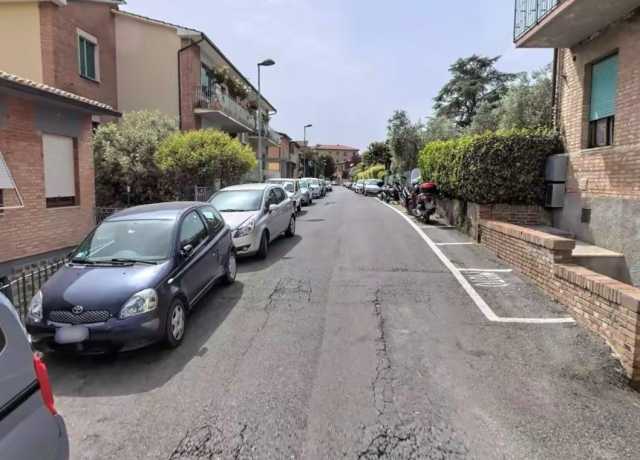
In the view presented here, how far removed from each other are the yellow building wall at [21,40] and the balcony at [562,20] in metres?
14.5

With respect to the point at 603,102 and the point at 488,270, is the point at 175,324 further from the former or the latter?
the point at 603,102

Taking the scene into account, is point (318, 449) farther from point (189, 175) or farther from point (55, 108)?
point (189, 175)

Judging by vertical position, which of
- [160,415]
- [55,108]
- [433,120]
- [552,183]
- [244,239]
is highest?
[433,120]

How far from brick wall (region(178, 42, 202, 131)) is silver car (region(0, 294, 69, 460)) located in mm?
19602

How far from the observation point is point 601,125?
9.27 metres

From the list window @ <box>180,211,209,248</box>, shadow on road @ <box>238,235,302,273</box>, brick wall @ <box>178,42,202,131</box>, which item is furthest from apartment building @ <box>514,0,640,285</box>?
brick wall @ <box>178,42,202,131</box>

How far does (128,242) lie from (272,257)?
4.44 meters

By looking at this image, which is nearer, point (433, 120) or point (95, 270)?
point (95, 270)

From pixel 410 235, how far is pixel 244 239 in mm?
5390

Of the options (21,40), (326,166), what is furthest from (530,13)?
(326,166)

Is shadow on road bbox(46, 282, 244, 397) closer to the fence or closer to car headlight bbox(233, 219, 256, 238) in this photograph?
the fence

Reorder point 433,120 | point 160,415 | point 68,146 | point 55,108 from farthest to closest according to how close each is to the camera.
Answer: point 433,120, point 68,146, point 55,108, point 160,415

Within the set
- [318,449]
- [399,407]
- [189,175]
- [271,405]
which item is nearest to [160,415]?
[271,405]

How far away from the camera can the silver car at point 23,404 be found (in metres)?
1.98
